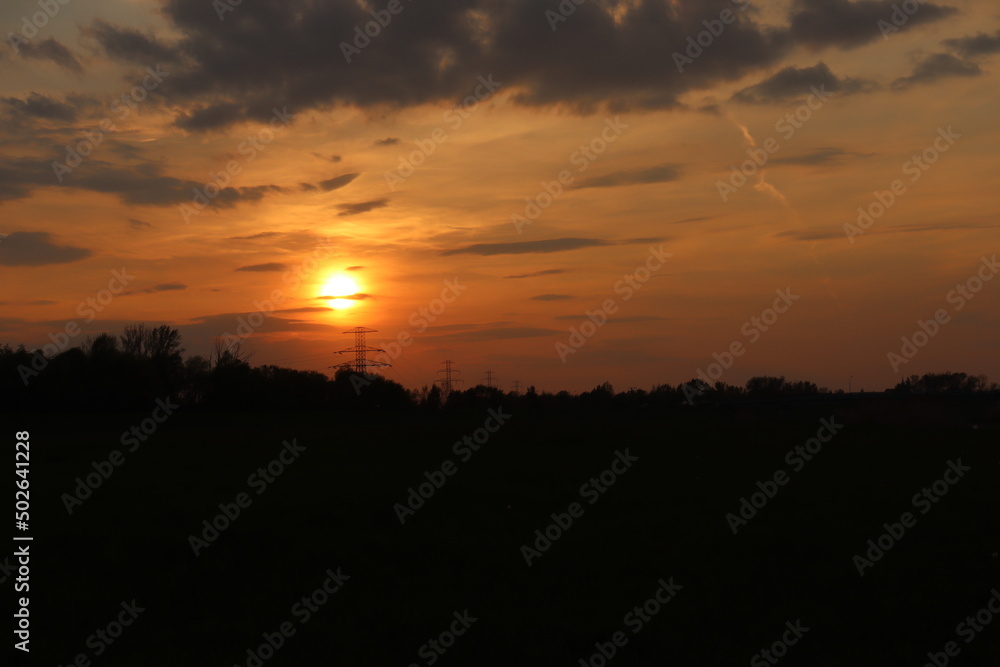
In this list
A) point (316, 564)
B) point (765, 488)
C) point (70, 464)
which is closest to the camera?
point (316, 564)

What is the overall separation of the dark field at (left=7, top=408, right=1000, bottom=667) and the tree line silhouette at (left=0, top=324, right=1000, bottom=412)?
58829 millimetres

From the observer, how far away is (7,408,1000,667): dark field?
39.5 feet

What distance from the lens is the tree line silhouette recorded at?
262 feet

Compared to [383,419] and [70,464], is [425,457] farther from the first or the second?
[383,419]

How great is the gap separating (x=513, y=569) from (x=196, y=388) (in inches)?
3556

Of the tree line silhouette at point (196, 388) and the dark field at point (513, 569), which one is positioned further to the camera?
the tree line silhouette at point (196, 388)

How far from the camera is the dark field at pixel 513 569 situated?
12.1 metres

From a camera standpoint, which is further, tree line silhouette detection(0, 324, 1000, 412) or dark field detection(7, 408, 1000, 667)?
tree line silhouette detection(0, 324, 1000, 412)

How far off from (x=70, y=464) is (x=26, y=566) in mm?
17099

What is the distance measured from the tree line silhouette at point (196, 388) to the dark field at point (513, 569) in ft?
193

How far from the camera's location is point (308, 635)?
12609mm

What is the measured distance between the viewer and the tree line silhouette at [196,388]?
79875 millimetres

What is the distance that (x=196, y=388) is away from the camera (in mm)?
98000

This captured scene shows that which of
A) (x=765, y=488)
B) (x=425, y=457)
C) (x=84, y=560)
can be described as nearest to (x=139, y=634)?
(x=84, y=560)
